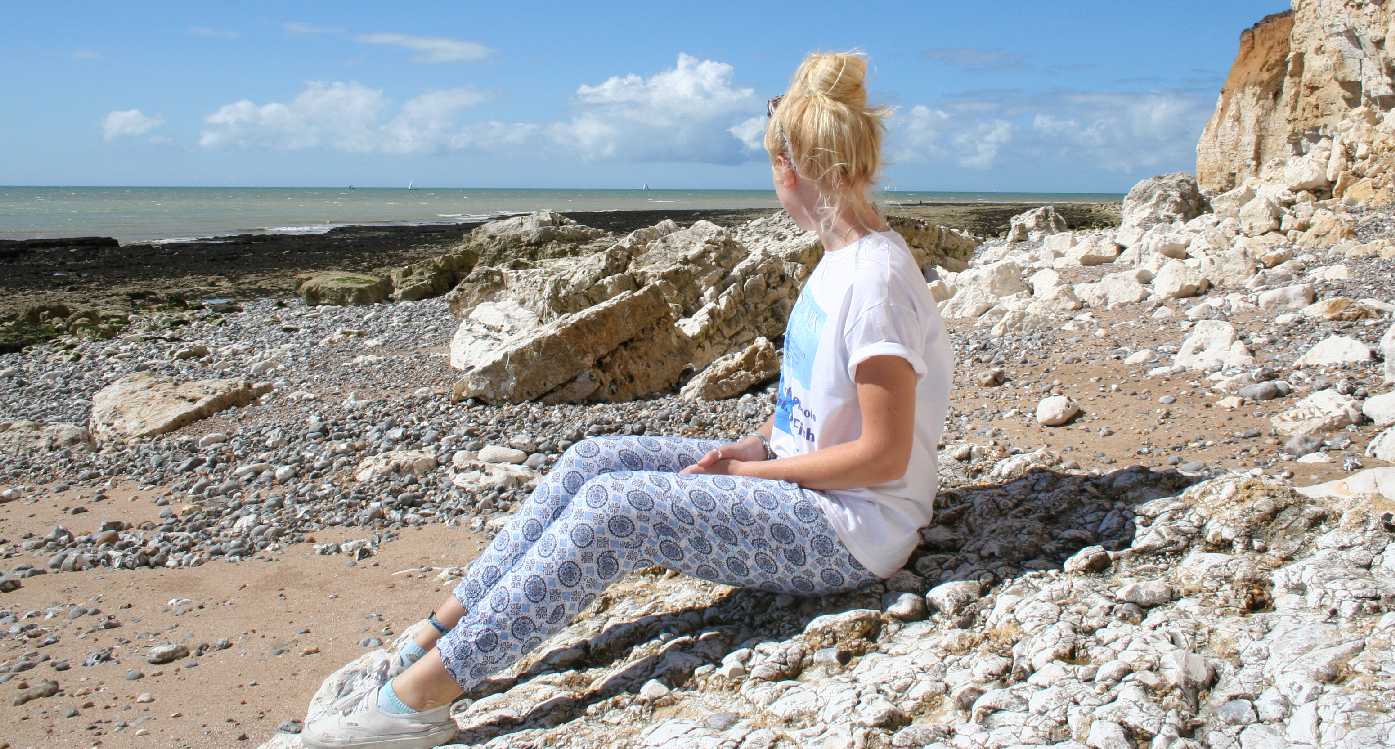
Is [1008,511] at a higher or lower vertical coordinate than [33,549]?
higher

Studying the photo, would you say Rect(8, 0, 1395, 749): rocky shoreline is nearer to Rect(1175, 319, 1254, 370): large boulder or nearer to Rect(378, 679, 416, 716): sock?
Rect(1175, 319, 1254, 370): large boulder

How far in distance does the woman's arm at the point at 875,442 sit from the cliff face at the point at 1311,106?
13134mm

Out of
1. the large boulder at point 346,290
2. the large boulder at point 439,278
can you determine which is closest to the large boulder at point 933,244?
the large boulder at point 439,278

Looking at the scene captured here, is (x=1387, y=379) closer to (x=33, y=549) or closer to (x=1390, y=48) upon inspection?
(x=33, y=549)

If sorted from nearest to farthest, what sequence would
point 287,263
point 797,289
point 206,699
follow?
point 206,699
point 797,289
point 287,263

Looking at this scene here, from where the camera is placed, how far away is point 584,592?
3109mm

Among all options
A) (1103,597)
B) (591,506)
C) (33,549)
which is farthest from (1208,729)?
(33,549)

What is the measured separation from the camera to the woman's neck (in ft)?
10.3

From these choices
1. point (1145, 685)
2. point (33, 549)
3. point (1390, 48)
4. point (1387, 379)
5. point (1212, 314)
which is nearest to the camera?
point (1145, 685)

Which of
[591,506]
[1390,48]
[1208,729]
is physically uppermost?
[1390,48]

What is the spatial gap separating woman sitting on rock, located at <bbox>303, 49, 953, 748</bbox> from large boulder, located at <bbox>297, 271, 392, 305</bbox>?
1626 cm

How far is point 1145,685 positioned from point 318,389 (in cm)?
883

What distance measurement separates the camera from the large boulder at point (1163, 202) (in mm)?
16328

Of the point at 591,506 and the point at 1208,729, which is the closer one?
the point at 1208,729
